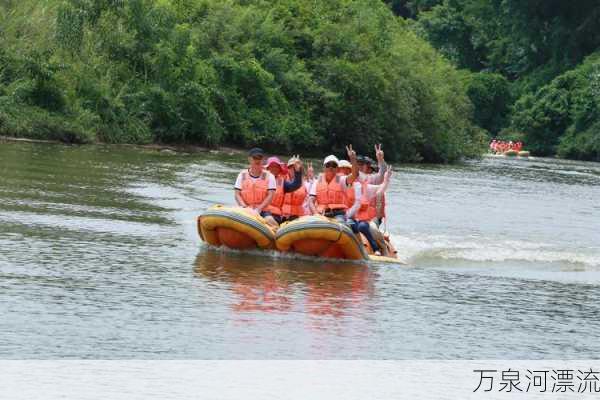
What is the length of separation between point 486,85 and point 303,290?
228ft

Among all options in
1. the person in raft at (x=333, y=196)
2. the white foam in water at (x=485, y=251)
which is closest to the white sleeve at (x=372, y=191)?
the person in raft at (x=333, y=196)

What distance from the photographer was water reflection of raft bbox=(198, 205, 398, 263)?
1697 centimetres

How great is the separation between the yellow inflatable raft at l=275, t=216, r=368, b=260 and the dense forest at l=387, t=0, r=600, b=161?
184 feet

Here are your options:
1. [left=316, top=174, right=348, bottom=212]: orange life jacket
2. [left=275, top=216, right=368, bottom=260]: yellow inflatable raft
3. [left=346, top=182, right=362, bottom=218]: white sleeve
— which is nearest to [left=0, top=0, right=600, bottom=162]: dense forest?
[left=316, top=174, right=348, bottom=212]: orange life jacket

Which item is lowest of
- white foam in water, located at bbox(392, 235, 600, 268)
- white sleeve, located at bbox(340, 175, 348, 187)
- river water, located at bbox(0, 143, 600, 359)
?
white foam in water, located at bbox(392, 235, 600, 268)

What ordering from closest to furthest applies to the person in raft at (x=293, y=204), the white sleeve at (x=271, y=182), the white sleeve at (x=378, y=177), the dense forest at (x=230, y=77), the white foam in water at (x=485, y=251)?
the white sleeve at (x=271, y=182) → the person in raft at (x=293, y=204) → the white sleeve at (x=378, y=177) → the white foam in water at (x=485, y=251) → the dense forest at (x=230, y=77)

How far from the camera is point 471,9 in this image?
86000 millimetres

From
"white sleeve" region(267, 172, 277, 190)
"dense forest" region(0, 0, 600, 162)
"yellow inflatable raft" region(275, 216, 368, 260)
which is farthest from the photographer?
"dense forest" region(0, 0, 600, 162)

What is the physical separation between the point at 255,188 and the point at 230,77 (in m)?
28.4

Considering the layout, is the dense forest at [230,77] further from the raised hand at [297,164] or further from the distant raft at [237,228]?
the distant raft at [237,228]

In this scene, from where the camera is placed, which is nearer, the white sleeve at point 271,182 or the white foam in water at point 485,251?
the white sleeve at point 271,182

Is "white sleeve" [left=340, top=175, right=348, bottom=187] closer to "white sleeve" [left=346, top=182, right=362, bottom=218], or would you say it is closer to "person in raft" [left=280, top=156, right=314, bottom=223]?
"white sleeve" [left=346, top=182, right=362, bottom=218]

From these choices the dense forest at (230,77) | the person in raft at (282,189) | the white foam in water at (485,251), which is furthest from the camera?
the dense forest at (230,77)

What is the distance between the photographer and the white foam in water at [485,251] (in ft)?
67.4
